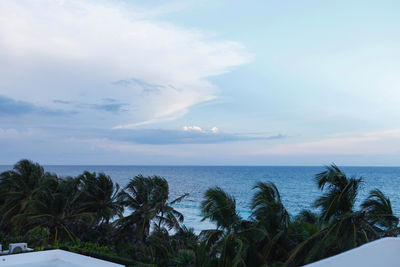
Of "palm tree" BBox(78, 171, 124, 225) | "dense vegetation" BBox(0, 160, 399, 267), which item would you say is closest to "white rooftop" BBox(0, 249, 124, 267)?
"dense vegetation" BBox(0, 160, 399, 267)

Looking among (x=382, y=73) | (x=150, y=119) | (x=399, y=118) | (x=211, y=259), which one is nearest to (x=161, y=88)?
(x=150, y=119)

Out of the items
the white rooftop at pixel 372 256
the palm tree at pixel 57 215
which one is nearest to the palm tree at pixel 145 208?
the palm tree at pixel 57 215

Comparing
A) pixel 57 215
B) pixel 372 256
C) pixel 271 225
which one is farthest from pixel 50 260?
pixel 57 215

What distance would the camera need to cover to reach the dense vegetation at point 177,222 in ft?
34.1

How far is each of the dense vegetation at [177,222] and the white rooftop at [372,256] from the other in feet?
15.1

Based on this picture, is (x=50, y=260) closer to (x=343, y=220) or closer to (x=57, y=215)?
(x=343, y=220)

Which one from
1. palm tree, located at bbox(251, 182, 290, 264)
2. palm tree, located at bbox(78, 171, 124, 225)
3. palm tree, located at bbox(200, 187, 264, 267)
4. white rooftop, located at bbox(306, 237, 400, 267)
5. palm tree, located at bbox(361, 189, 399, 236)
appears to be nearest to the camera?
white rooftop, located at bbox(306, 237, 400, 267)

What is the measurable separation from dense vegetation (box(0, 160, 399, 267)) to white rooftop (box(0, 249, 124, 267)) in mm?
2009

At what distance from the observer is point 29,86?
87.5 feet

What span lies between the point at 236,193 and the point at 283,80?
148 feet

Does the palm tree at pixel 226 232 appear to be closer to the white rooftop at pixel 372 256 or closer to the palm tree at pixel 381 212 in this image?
the palm tree at pixel 381 212

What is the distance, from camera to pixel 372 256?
4824 mm

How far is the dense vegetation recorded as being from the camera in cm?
1039

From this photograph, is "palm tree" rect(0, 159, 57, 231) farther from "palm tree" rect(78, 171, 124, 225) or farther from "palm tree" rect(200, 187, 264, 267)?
"palm tree" rect(200, 187, 264, 267)
